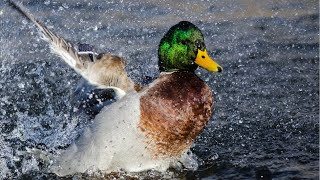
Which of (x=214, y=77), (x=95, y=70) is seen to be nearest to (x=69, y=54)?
(x=95, y=70)

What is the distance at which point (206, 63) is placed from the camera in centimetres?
466

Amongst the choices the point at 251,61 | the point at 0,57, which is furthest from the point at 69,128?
the point at 251,61

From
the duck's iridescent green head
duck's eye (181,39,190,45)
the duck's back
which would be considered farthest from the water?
duck's eye (181,39,190,45)

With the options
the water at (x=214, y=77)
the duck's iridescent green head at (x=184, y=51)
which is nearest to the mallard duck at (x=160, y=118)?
the duck's iridescent green head at (x=184, y=51)

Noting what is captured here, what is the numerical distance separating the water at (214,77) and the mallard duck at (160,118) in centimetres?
19

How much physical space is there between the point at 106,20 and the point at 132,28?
36 cm

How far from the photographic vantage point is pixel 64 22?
26.2 ft

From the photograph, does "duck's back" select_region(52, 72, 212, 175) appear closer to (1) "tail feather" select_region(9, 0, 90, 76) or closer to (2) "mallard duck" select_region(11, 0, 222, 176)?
(2) "mallard duck" select_region(11, 0, 222, 176)

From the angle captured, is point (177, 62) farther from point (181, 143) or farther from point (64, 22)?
point (64, 22)

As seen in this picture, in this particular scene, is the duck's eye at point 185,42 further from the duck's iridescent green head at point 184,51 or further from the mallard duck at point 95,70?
the mallard duck at point 95,70

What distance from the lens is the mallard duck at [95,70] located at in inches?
187

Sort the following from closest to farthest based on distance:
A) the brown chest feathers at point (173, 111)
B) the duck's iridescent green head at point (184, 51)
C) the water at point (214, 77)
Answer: the brown chest feathers at point (173, 111)
the duck's iridescent green head at point (184, 51)
the water at point (214, 77)

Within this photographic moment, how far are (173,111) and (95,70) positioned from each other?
625 mm

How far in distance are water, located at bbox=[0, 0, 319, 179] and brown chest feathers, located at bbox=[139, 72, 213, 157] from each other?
0.37 m
